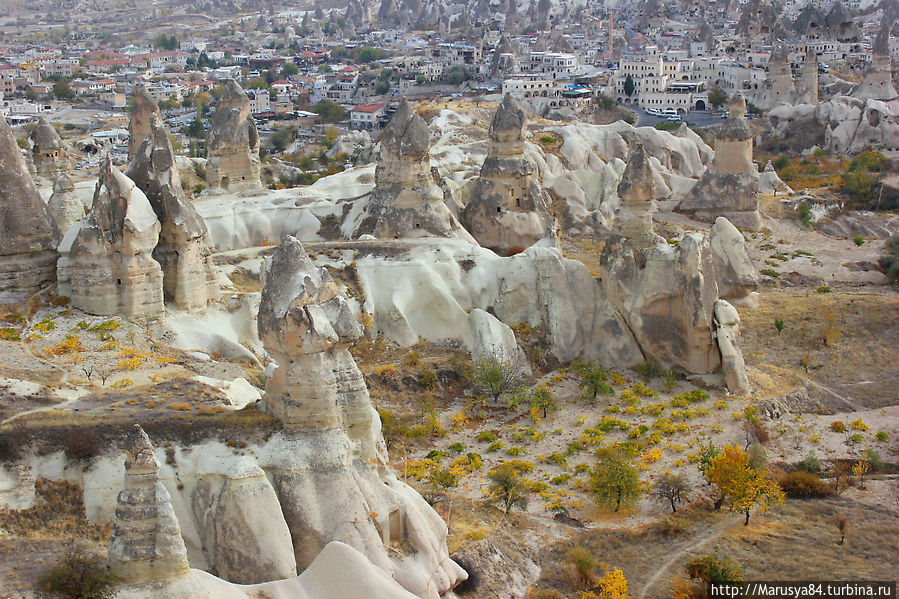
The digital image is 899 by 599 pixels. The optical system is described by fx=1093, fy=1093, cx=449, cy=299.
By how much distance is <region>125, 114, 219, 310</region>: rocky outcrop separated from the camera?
2525 cm

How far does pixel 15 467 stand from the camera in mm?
15820

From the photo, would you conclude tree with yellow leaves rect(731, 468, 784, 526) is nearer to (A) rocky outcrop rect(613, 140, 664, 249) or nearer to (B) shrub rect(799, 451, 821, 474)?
(B) shrub rect(799, 451, 821, 474)

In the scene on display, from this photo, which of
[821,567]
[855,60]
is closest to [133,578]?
[821,567]

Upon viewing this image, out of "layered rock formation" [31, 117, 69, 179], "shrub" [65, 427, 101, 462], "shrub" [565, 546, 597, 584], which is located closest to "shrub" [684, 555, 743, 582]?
"shrub" [565, 546, 597, 584]

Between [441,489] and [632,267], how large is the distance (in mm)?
9660

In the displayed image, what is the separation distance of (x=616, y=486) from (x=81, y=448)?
33.8ft

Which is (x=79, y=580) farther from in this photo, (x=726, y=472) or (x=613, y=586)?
(x=726, y=472)

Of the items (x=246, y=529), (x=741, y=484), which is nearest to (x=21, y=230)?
(x=246, y=529)

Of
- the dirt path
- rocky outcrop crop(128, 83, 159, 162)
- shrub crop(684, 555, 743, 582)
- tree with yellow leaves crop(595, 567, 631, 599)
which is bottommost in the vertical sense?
the dirt path

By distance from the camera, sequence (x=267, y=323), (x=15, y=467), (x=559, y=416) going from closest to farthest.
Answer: (x=15, y=467), (x=267, y=323), (x=559, y=416)

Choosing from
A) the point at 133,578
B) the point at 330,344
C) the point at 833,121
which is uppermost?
the point at 330,344

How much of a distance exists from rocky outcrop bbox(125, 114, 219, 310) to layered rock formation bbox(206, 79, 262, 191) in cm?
1523

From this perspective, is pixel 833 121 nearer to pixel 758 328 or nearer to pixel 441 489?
pixel 758 328

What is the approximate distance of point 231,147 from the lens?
136 ft
